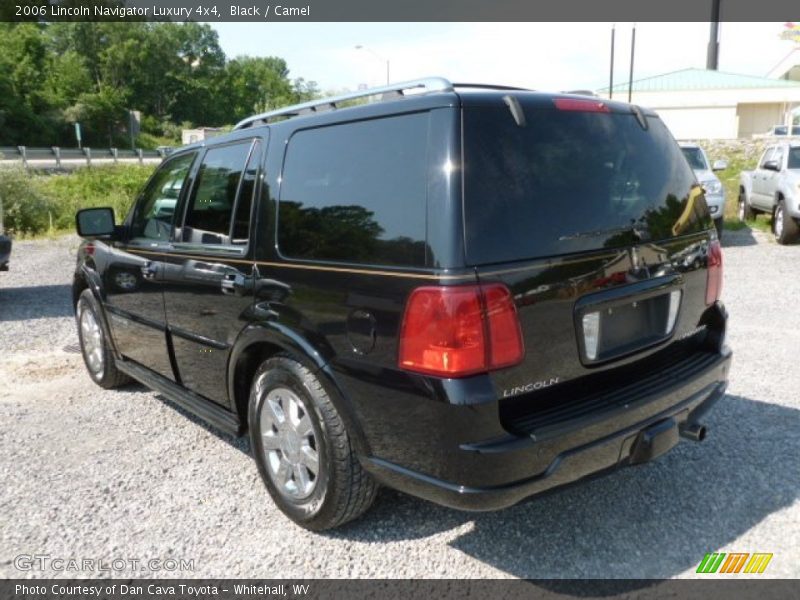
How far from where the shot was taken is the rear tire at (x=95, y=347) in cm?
510

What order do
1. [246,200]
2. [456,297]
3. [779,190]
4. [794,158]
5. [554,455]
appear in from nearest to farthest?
[456,297]
[554,455]
[246,200]
[779,190]
[794,158]

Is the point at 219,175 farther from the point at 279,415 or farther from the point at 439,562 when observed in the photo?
the point at 439,562

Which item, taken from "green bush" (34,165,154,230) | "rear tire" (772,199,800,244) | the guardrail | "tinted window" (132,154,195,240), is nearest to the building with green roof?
the guardrail

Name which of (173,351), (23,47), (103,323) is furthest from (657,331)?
(23,47)

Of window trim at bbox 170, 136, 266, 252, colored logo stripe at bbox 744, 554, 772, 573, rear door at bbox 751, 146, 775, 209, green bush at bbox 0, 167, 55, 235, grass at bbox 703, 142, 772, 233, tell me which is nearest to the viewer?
colored logo stripe at bbox 744, 554, 772, 573

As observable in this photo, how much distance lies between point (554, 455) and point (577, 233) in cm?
86

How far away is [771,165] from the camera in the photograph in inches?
515

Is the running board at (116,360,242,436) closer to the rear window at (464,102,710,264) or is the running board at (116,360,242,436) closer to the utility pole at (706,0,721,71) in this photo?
the rear window at (464,102,710,264)

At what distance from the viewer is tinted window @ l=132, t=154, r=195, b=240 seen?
13.6ft

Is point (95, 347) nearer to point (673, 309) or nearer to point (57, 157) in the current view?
point (673, 309)

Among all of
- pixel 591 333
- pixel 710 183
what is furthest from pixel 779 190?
pixel 591 333

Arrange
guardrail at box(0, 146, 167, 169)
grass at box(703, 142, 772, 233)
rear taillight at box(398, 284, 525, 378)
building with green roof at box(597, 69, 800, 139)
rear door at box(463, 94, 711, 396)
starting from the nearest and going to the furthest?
1. rear taillight at box(398, 284, 525, 378)
2. rear door at box(463, 94, 711, 396)
3. grass at box(703, 142, 772, 233)
4. guardrail at box(0, 146, 167, 169)
5. building with green roof at box(597, 69, 800, 139)

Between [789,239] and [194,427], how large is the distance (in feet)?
39.3

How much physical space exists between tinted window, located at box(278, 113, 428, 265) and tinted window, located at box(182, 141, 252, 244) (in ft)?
1.60
